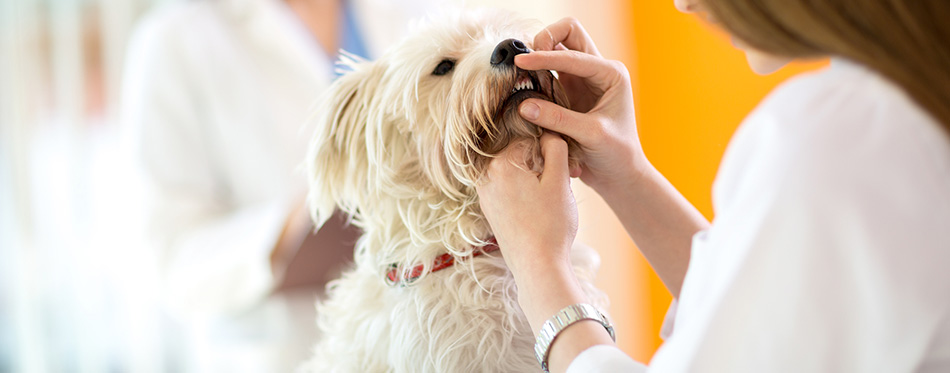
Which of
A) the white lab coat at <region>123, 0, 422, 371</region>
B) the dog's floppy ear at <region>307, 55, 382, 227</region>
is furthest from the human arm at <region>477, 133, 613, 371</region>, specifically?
the white lab coat at <region>123, 0, 422, 371</region>

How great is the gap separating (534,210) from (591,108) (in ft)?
0.75

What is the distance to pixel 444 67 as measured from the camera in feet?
3.14

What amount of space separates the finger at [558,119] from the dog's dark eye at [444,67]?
166mm

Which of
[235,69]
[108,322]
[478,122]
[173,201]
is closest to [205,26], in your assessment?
[235,69]

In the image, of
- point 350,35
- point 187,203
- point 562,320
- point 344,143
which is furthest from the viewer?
point 350,35

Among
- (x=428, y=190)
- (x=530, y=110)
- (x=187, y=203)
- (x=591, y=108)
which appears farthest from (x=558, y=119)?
(x=187, y=203)

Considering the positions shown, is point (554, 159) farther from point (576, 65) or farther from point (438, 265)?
point (438, 265)

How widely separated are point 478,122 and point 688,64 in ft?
4.05

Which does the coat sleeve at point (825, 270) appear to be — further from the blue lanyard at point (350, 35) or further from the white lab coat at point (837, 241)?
the blue lanyard at point (350, 35)

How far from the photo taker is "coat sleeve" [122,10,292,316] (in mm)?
1436

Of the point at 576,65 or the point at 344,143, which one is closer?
the point at 576,65

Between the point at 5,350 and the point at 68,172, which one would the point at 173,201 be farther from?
the point at 5,350

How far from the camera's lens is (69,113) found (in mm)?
2494

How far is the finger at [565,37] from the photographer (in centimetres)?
89
